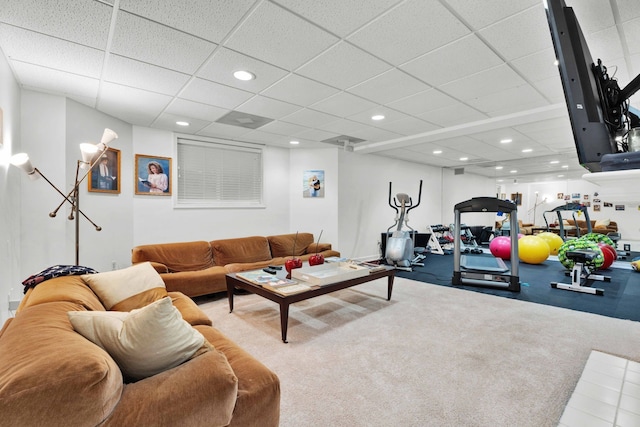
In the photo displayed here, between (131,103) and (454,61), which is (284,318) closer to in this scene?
(454,61)

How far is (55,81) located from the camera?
294 cm

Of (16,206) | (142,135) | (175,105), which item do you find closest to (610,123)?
(175,105)

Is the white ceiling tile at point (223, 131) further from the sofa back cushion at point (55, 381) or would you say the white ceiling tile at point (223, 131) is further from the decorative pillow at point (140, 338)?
the sofa back cushion at point (55, 381)

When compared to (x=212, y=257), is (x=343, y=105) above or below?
above

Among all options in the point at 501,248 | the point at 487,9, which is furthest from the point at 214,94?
the point at 501,248

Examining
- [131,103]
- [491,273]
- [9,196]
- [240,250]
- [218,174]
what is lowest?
[491,273]

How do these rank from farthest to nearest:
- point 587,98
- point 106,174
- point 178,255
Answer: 1. point 178,255
2. point 106,174
3. point 587,98

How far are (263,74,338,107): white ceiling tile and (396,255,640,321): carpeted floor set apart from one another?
3434 millimetres

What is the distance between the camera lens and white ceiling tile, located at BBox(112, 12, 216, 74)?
2.06 meters

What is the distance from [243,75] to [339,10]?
125 cm

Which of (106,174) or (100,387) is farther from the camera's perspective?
(106,174)

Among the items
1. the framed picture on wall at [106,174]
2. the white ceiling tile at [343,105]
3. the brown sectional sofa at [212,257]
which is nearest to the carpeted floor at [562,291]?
the brown sectional sofa at [212,257]

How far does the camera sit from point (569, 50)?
4.36ft

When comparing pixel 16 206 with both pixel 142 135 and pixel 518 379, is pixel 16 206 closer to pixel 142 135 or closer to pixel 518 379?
pixel 142 135
